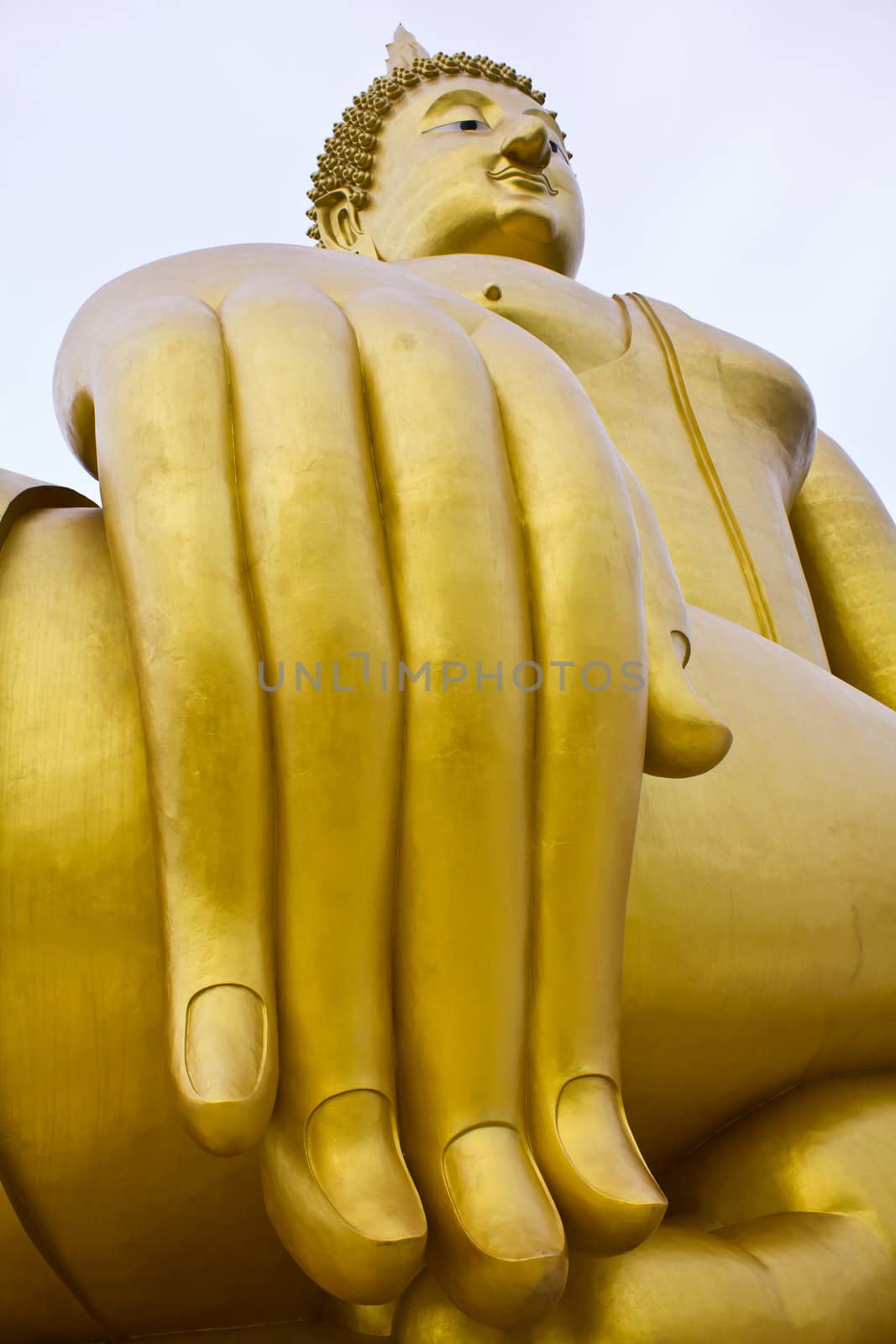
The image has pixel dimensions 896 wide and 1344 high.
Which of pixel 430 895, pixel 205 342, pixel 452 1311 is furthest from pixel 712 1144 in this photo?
pixel 205 342

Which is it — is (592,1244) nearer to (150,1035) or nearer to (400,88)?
(150,1035)

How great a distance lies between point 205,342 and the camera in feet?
5.06

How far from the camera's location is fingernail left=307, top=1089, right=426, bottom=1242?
1.22m

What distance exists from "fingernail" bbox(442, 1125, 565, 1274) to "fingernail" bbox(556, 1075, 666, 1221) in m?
0.05

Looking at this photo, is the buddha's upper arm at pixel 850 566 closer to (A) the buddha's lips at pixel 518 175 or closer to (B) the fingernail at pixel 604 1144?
(A) the buddha's lips at pixel 518 175

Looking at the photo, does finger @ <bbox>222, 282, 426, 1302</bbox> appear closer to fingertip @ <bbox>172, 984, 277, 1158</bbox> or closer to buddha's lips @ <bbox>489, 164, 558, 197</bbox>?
fingertip @ <bbox>172, 984, 277, 1158</bbox>

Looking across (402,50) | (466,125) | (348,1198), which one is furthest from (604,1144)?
(402,50)

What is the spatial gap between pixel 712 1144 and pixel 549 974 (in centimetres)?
54

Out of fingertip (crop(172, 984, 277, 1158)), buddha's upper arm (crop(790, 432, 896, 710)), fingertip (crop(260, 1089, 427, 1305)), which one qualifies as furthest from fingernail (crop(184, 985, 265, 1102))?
buddha's upper arm (crop(790, 432, 896, 710))

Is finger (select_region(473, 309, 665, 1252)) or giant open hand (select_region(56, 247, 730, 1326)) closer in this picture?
giant open hand (select_region(56, 247, 730, 1326))

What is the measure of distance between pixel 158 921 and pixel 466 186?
2.47 m

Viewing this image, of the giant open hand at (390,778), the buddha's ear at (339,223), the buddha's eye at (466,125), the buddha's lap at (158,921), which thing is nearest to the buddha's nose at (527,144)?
the buddha's eye at (466,125)

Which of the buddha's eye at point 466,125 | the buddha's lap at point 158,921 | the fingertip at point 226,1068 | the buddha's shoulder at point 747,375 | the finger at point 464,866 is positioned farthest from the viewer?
the buddha's eye at point 466,125

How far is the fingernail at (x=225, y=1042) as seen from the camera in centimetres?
118
